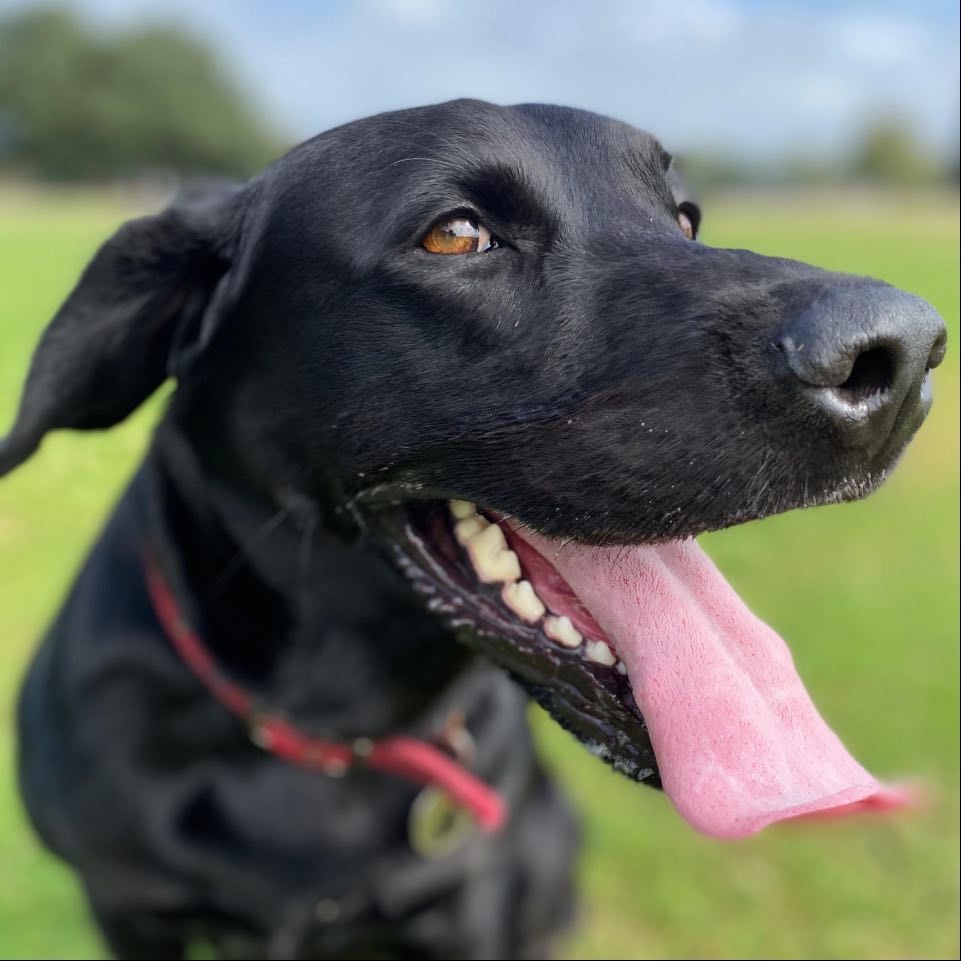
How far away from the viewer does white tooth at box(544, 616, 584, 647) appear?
1.55 meters

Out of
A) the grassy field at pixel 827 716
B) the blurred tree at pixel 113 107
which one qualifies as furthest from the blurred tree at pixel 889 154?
the grassy field at pixel 827 716

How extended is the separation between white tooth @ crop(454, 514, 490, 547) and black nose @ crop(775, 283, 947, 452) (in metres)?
→ 0.60

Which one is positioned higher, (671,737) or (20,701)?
(671,737)

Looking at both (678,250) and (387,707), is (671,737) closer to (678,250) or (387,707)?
(678,250)

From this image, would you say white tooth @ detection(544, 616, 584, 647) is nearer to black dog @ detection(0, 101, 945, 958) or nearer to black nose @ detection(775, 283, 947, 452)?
black dog @ detection(0, 101, 945, 958)

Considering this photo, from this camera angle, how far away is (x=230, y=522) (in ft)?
6.23

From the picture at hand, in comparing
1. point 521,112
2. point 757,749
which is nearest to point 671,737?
point 757,749

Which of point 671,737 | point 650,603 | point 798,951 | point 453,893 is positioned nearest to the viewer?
point 671,737

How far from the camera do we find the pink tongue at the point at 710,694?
138 centimetres

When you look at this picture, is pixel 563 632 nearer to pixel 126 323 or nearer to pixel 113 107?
pixel 126 323

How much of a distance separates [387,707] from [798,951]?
1500 mm

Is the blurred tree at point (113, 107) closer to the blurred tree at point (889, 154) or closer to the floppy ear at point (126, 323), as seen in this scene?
the blurred tree at point (889, 154)

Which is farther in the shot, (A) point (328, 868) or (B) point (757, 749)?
(A) point (328, 868)

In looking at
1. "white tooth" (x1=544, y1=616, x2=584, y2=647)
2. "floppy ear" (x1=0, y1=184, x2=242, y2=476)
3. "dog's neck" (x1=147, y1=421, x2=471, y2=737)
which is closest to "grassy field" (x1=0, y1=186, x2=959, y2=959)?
"floppy ear" (x1=0, y1=184, x2=242, y2=476)
